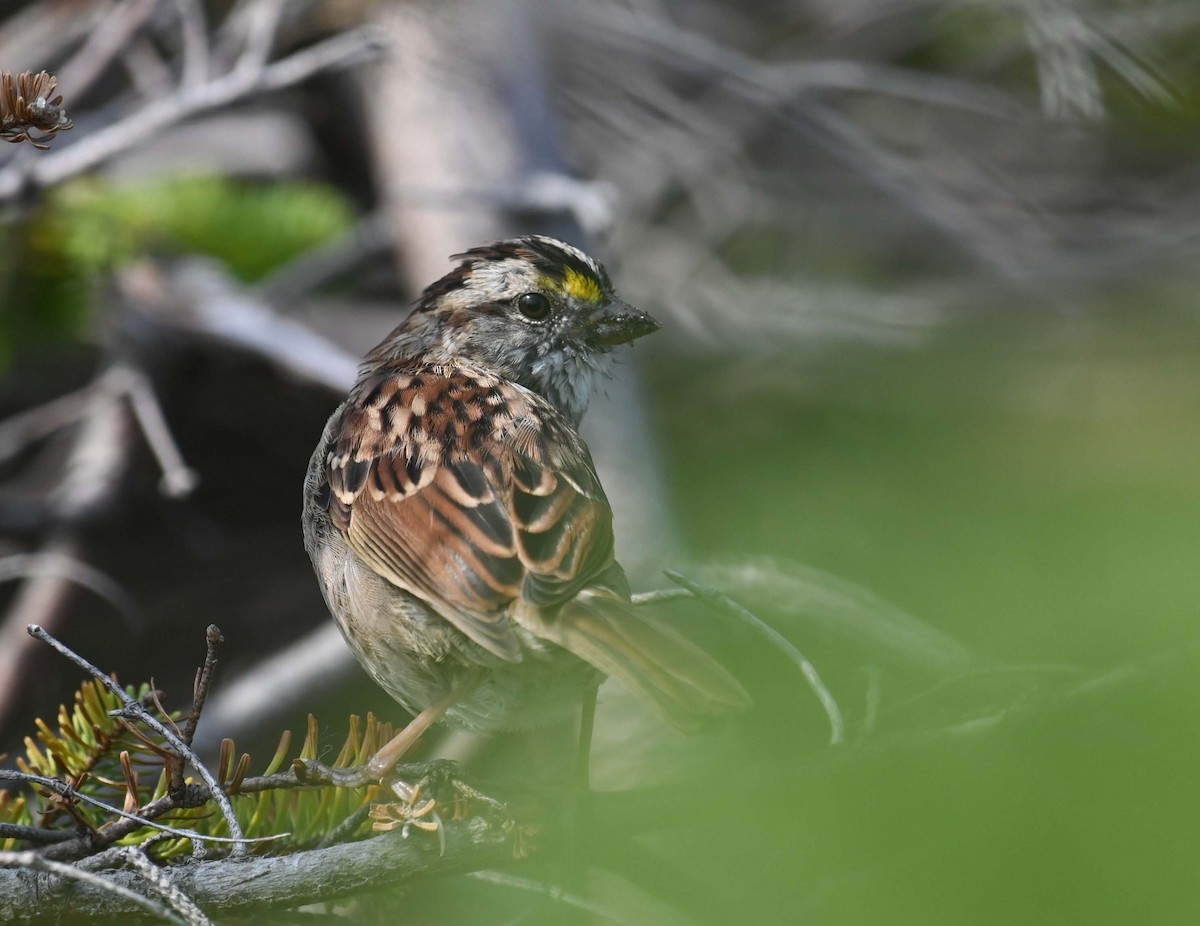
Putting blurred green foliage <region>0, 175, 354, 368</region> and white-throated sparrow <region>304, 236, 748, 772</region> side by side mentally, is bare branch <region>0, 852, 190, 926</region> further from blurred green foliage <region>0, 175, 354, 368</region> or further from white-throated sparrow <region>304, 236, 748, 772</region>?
blurred green foliage <region>0, 175, 354, 368</region>

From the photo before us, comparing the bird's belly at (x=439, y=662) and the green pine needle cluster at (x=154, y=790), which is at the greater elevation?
the bird's belly at (x=439, y=662)

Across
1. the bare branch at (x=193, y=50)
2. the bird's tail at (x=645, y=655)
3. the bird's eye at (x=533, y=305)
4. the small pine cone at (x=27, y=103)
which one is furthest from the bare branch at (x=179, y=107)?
the bird's tail at (x=645, y=655)

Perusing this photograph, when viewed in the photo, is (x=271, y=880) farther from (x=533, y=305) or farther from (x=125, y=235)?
(x=125, y=235)

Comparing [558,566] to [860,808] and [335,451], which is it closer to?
[335,451]

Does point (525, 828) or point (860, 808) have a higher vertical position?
point (860, 808)

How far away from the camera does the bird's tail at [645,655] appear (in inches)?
72.7

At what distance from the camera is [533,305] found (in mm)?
3107

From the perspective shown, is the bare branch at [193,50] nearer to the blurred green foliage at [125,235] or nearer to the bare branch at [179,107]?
the bare branch at [179,107]

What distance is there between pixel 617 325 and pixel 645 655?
4.00 feet

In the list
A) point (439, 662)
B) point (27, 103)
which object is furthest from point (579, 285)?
point (27, 103)

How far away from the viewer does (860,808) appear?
1.08 m

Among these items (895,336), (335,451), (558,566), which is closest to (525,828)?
(558,566)

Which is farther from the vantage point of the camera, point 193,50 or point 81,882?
point 193,50

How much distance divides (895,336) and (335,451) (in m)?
2.85
